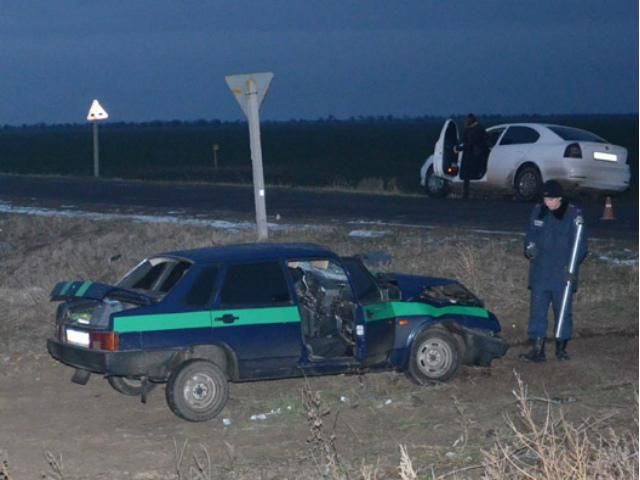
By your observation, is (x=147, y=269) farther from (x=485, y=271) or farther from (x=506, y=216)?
(x=506, y=216)

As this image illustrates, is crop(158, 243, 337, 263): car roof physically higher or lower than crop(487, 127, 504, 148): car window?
lower

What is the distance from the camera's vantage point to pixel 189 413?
35.0 feet

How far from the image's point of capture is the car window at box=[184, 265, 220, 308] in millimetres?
10805

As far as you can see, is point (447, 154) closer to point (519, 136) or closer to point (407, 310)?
point (519, 136)

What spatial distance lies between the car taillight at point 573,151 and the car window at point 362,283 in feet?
40.9

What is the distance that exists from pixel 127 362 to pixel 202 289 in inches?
34.5

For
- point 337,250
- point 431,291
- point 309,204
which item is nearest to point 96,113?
point 309,204

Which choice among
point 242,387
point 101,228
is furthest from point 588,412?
point 101,228

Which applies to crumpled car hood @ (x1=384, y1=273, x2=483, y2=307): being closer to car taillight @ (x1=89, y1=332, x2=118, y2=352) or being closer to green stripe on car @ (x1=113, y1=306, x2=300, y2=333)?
green stripe on car @ (x1=113, y1=306, x2=300, y2=333)

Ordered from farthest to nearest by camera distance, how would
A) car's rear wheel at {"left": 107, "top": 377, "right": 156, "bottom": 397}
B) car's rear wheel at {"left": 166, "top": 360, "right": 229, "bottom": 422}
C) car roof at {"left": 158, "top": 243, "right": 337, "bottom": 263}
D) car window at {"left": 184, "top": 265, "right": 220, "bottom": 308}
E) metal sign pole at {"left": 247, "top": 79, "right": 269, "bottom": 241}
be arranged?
metal sign pole at {"left": 247, "top": 79, "right": 269, "bottom": 241} → car's rear wheel at {"left": 107, "top": 377, "right": 156, "bottom": 397} → car roof at {"left": 158, "top": 243, "right": 337, "bottom": 263} → car window at {"left": 184, "top": 265, "right": 220, "bottom": 308} → car's rear wheel at {"left": 166, "top": 360, "right": 229, "bottom": 422}

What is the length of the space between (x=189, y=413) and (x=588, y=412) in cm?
319

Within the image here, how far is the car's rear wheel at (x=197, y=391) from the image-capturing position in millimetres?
10648

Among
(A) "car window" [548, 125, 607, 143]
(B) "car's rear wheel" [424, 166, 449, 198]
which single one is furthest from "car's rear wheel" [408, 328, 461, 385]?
(B) "car's rear wheel" [424, 166, 449, 198]

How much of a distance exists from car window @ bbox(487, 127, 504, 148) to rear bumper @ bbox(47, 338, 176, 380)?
49.7 ft
